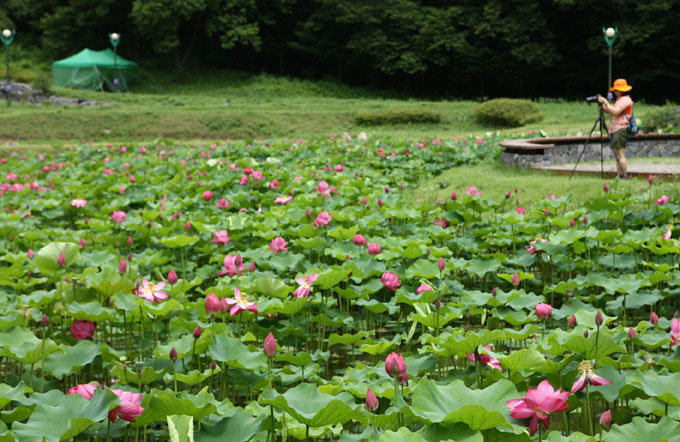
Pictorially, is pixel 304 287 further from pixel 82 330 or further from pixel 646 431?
pixel 646 431

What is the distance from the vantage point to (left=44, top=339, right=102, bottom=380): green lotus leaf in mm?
2562

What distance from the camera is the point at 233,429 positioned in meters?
1.87

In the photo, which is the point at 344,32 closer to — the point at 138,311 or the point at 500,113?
the point at 500,113

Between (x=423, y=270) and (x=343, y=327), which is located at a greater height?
(x=423, y=270)

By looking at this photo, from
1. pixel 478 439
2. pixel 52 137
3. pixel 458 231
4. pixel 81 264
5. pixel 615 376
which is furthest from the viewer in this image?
pixel 52 137

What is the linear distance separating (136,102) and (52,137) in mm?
6840

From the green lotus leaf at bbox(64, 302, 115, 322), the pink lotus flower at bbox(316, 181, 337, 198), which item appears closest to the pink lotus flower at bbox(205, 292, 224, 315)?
the green lotus leaf at bbox(64, 302, 115, 322)

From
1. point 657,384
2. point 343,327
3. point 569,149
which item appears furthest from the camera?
point 569,149

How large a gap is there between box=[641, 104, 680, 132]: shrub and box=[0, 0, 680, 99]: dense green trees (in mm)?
13757

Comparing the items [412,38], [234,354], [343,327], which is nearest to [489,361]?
[234,354]

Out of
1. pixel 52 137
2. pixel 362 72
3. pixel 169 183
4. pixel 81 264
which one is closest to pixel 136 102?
pixel 52 137

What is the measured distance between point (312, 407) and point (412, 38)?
31.9 meters

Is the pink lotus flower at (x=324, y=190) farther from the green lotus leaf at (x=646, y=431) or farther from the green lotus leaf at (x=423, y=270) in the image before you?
the green lotus leaf at (x=646, y=431)

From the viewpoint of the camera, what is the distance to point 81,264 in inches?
190
